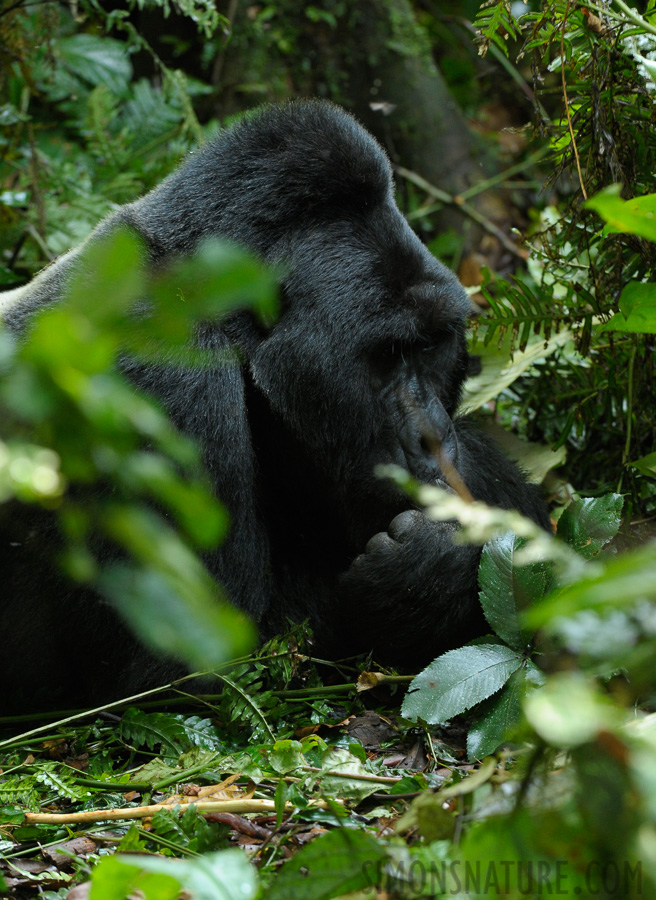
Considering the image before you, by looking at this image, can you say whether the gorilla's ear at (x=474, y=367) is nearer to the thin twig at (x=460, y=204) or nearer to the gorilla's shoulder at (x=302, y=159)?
the gorilla's shoulder at (x=302, y=159)

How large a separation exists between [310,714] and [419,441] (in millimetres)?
727

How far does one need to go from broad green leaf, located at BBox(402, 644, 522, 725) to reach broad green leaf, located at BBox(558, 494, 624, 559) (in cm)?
30

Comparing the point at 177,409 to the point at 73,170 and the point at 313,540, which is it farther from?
the point at 73,170

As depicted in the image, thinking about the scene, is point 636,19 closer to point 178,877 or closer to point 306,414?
point 306,414

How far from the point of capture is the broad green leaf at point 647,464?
95.7 inches

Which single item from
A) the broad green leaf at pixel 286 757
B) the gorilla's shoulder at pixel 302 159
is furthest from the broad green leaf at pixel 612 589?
the gorilla's shoulder at pixel 302 159

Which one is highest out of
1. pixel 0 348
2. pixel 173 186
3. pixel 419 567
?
pixel 0 348

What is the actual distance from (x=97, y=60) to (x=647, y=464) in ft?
13.2

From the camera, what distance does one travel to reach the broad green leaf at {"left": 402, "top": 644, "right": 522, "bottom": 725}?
175 centimetres

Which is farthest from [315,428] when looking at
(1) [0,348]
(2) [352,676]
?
(1) [0,348]

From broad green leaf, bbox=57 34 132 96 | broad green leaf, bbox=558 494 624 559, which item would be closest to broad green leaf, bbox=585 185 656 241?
broad green leaf, bbox=558 494 624 559

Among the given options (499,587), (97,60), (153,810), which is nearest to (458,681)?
(499,587)

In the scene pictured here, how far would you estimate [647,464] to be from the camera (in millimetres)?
2438

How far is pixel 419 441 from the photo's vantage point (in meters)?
2.27
